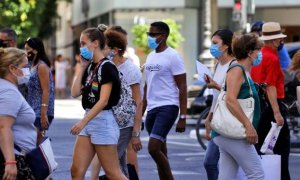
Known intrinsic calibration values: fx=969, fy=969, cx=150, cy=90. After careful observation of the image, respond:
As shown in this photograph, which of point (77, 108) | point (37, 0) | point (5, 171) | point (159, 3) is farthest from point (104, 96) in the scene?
point (37, 0)

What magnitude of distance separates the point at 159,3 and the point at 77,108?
8.11 m

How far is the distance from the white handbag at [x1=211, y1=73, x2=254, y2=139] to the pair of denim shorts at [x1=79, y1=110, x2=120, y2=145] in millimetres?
871

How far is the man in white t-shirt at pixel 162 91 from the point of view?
397 inches

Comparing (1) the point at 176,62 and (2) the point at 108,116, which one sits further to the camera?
(1) the point at 176,62

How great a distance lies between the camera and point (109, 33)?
9.42 m

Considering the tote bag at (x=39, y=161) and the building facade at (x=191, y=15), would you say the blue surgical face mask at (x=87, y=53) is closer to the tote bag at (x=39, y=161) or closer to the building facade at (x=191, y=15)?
the tote bag at (x=39, y=161)

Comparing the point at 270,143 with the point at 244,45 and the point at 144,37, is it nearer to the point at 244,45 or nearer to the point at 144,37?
the point at 244,45

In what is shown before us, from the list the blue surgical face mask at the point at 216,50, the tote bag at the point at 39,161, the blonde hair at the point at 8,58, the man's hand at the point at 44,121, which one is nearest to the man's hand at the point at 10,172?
the tote bag at the point at 39,161

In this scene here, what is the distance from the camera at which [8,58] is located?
7000 mm

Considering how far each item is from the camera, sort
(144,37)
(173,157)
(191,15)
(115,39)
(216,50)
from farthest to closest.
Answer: (191,15), (144,37), (173,157), (216,50), (115,39)

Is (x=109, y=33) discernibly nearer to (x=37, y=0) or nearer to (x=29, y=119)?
(x=29, y=119)

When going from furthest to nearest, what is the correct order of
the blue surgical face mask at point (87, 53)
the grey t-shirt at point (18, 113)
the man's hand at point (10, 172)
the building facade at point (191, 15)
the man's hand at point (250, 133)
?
the building facade at point (191, 15)
the blue surgical face mask at point (87, 53)
the man's hand at point (250, 133)
the grey t-shirt at point (18, 113)
the man's hand at point (10, 172)

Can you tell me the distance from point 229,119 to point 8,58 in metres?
2.09

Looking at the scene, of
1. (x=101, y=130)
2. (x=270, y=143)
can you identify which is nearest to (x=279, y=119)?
(x=270, y=143)
